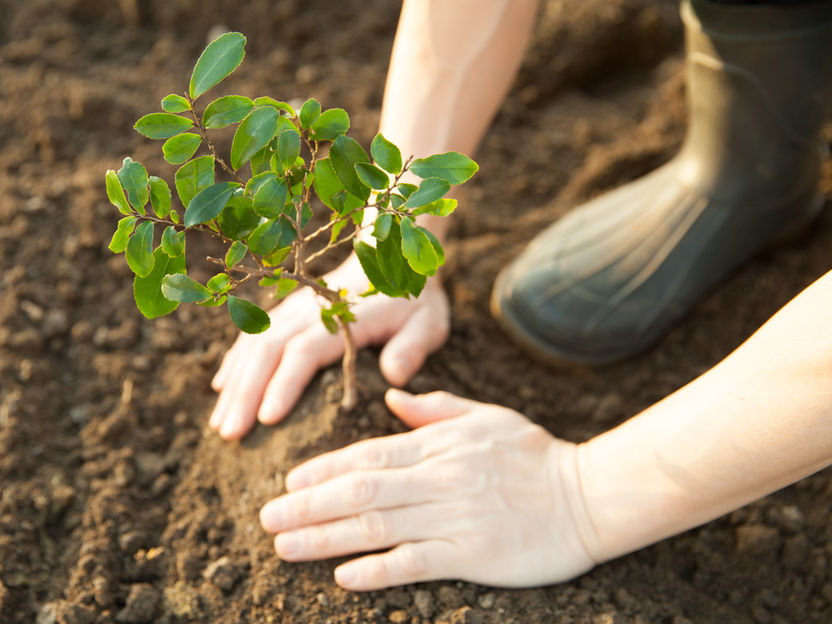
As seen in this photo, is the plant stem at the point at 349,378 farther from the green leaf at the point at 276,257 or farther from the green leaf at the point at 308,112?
the green leaf at the point at 308,112

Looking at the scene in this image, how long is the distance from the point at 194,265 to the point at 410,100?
2.29ft

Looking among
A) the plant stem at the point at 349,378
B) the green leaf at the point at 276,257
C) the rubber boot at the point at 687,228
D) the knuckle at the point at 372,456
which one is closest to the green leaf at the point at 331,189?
the green leaf at the point at 276,257

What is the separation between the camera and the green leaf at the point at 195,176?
1002 mm

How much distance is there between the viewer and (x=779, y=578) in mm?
1478

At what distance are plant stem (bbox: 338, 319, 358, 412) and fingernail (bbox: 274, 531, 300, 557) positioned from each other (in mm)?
255

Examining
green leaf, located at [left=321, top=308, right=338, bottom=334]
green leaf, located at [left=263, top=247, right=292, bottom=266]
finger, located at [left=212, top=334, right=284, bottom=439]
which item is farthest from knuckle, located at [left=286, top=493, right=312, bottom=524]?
green leaf, located at [left=263, top=247, right=292, bottom=266]

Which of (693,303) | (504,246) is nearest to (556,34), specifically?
(504,246)

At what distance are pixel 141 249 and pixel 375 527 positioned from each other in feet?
2.11

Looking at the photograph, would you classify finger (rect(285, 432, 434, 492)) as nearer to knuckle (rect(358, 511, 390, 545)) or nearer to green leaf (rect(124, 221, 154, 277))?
knuckle (rect(358, 511, 390, 545))

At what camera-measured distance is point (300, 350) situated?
1.56 meters

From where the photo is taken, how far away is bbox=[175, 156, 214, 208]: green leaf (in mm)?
1002

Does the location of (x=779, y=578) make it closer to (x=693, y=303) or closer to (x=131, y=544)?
(x=693, y=303)

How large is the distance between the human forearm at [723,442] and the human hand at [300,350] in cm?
42

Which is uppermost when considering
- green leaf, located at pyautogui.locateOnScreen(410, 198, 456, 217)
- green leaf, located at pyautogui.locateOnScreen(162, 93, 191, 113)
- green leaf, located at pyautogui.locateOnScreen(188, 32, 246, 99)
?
green leaf, located at pyautogui.locateOnScreen(188, 32, 246, 99)
